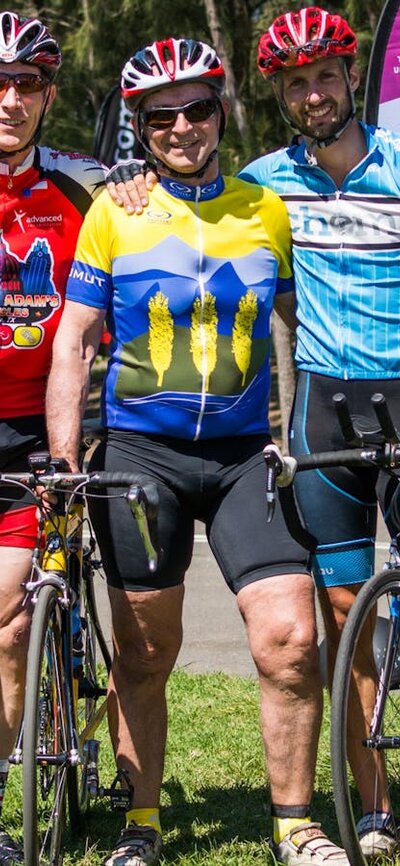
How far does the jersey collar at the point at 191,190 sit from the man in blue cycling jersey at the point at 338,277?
0.08m

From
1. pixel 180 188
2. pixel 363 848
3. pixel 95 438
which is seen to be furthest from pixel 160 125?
pixel 363 848

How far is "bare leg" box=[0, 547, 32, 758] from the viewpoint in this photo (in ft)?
13.9

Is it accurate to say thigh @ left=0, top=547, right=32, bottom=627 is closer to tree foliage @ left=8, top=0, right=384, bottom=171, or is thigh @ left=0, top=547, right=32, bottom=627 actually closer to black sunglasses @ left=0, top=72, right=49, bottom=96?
black sunglasses @ left=0, top=72, right=49, bottom=96

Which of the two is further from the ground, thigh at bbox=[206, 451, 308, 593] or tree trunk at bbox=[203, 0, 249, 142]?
tree trunk at bbox=[203, 0, 249, 142]

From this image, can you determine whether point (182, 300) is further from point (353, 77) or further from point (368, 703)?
point (368, 703)

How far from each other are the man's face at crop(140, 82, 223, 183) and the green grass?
2.18m

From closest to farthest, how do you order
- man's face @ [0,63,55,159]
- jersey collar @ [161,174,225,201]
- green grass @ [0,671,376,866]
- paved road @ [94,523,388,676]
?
jersey collar @ [161,174,225,201], man's face @ [0,63,55,159], green grass @ [0,671,376,866], paved road @ [94,523,388,676]

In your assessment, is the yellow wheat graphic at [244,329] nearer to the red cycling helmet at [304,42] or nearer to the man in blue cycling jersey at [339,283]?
the man in blue cycling jersey at [339,283]

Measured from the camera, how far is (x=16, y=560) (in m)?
4.27

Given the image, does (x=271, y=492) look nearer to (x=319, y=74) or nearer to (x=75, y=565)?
(x=75, y=565)

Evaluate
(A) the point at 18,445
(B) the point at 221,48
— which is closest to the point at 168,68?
(A) the point at 18,445

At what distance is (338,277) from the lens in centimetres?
427

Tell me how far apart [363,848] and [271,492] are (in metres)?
1.19

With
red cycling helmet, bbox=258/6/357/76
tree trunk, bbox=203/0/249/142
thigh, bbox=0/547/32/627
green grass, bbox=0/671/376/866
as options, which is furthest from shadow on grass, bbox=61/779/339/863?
tree trunk, bbox=203/0/249/142
